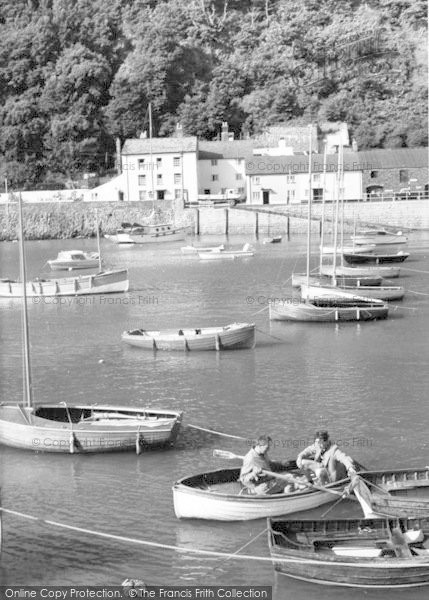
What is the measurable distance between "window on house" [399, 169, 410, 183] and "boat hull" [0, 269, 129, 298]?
48537 millimetres

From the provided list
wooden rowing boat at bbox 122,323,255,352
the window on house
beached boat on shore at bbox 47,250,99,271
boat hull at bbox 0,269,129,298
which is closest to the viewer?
wooden rowing boat at bbox 122,323,255,352

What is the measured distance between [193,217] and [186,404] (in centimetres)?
6330

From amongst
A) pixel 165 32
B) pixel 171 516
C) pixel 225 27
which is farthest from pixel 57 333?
pixel 225 27

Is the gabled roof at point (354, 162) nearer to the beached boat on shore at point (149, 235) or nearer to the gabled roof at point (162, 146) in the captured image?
the gabled roof at point (162, 146)

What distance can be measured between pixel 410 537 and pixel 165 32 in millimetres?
117820

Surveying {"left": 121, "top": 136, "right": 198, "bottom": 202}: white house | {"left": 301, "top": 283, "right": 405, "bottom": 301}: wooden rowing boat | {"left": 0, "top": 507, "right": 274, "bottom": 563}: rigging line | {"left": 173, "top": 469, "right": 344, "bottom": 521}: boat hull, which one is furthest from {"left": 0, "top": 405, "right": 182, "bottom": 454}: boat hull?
{"left": 121, "top": 136, "right": 198, "bottom": 202}: white house

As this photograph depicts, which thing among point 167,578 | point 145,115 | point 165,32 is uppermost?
point 165,32

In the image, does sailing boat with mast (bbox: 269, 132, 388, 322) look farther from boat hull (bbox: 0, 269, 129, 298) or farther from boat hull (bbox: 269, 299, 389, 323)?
boat hull (bbox: 0, 269, 129, 298)

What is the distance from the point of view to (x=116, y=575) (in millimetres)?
17469

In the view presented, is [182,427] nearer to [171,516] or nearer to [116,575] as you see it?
[171,516]

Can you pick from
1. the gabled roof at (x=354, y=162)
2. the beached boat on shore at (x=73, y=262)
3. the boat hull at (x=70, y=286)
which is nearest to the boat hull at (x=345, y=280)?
the boat hull at (x=70, y=286)

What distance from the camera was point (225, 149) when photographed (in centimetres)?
10219

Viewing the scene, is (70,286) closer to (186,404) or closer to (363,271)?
(363,271)

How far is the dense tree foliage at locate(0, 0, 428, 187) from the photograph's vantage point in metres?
112
